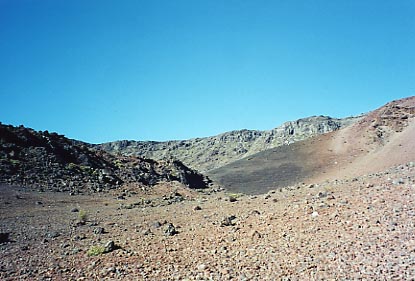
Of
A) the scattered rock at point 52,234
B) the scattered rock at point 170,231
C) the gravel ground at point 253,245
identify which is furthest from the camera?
the scattered rock at point 52,234

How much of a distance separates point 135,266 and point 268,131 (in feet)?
341

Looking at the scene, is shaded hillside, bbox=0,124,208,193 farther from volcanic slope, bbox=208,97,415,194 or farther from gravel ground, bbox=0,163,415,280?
gravel ground, bbox=0,163,415,280

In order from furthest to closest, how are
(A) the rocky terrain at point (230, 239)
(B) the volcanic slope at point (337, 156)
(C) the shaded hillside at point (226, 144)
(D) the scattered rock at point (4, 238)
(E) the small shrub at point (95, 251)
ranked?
(C) the shaded hillside at point (226, 144), (B) the volcanic slope at point (337, 156), (D) the scattered rock at point (4, 238), (E) the small shrub at point (95, 251), (A) the rocky terrain at point (230, 239)

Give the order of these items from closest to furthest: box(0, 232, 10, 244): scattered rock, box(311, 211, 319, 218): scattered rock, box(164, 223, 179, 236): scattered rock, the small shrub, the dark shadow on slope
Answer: the small shrub
box(311, 211, 319, 218): scattered rock
box(164, 223, 179, 236): scattered rock
box(0, 232, 10, 244): scattered rock
the dark shadow on slope

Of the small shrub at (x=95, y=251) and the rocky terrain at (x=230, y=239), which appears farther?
the small shrub at (x=95, y=251)

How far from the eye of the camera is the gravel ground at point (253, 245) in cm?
768

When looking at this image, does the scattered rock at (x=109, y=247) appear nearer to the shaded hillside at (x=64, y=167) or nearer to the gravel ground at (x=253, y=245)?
the gravel ground at (x=253, y=245)

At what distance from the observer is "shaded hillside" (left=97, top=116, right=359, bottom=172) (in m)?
97.3

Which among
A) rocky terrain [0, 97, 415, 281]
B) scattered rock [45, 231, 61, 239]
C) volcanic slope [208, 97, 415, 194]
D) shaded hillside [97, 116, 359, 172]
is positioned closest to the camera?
rocky terrain [0, 97, 415, 281]

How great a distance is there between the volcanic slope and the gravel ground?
74.4 feet

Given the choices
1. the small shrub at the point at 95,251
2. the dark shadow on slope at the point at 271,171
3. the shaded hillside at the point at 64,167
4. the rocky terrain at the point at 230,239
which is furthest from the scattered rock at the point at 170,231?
the dark shadow on slope at the point at 271,171

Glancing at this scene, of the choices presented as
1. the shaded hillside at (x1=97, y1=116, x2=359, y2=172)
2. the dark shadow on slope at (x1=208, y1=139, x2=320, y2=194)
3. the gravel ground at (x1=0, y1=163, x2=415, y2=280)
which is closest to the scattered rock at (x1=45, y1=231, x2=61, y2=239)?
the gravel ground at (x1=0, y1=163, x2=415, y2=280)

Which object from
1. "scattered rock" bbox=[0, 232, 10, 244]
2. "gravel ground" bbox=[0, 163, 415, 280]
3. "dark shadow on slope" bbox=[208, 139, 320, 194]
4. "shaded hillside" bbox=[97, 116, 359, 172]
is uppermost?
"shaded hillside" bbox=[97, 116, 359, 172]

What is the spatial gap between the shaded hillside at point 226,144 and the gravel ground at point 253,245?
77.2 meters
